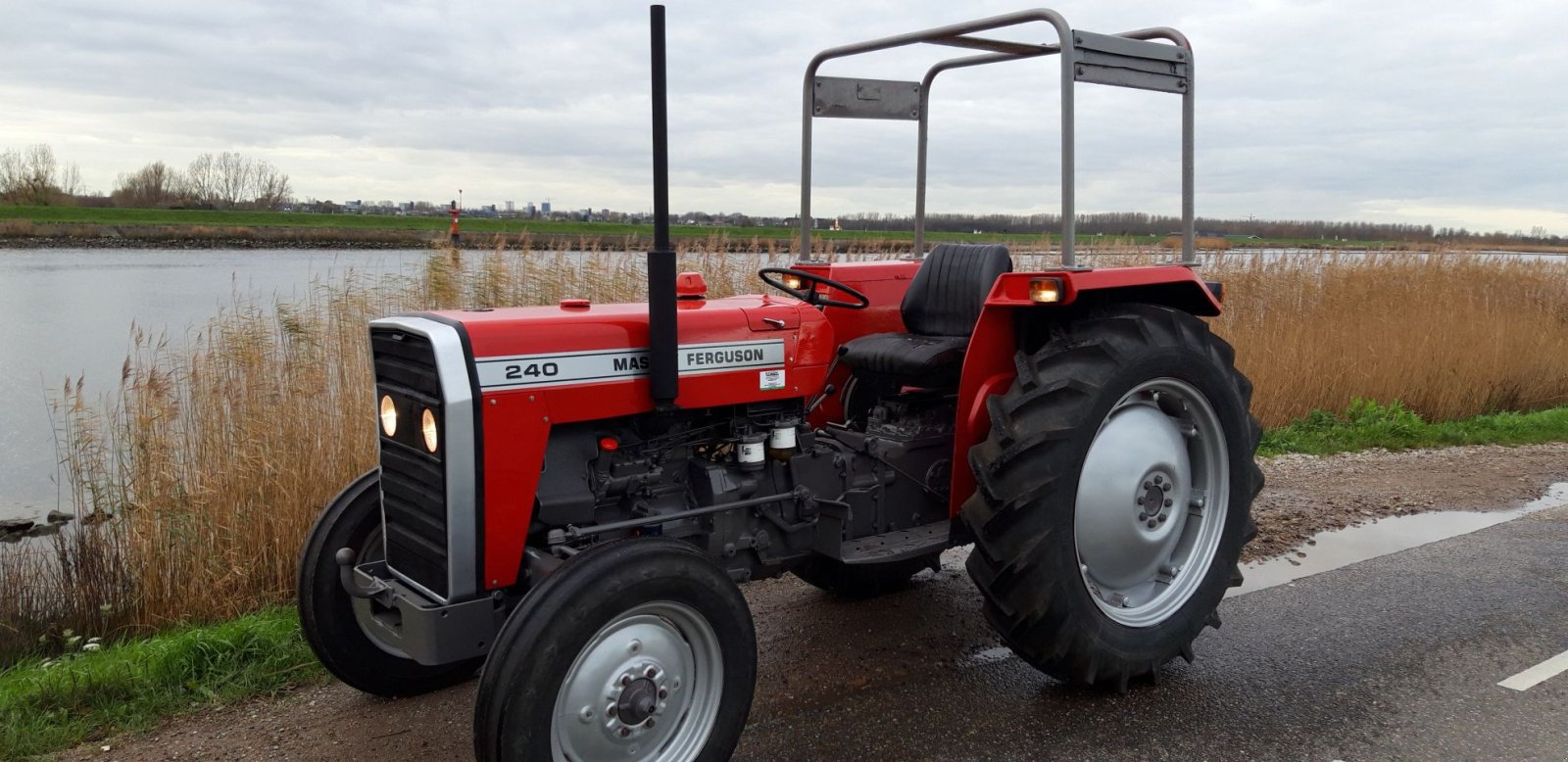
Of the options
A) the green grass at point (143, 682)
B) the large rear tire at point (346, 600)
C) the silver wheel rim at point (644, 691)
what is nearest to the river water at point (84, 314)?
the green grass at point (143, 682)

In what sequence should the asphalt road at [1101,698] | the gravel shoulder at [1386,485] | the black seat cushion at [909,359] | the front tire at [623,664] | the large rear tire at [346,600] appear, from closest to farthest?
1. the front tire at [623,664]
2. the asphalt road at [1101,698]
3. the large rear tire at [346,600]
4. the black seat cushion at [909,359]
5. the gravel shoulder at [1386,485]

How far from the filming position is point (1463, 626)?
375 centimetres

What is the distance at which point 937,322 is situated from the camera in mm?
3758

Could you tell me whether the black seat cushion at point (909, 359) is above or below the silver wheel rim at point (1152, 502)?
above

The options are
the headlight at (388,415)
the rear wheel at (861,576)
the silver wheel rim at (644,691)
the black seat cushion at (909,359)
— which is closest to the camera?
the silver wheel rim at (644,691)

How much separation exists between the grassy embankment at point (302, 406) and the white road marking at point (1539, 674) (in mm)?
2374

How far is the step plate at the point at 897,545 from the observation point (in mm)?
3150

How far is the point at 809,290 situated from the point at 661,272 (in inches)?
42.2

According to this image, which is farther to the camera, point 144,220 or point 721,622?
point 144,220

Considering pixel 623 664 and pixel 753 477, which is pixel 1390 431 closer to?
pixel 753 477

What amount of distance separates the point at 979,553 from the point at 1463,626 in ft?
6.76

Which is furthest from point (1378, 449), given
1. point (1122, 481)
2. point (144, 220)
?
point (144, 220)

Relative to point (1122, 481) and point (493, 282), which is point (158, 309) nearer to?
point (493, 282)

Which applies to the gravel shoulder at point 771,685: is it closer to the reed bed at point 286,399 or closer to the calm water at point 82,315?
the reed bed at point 286,399
